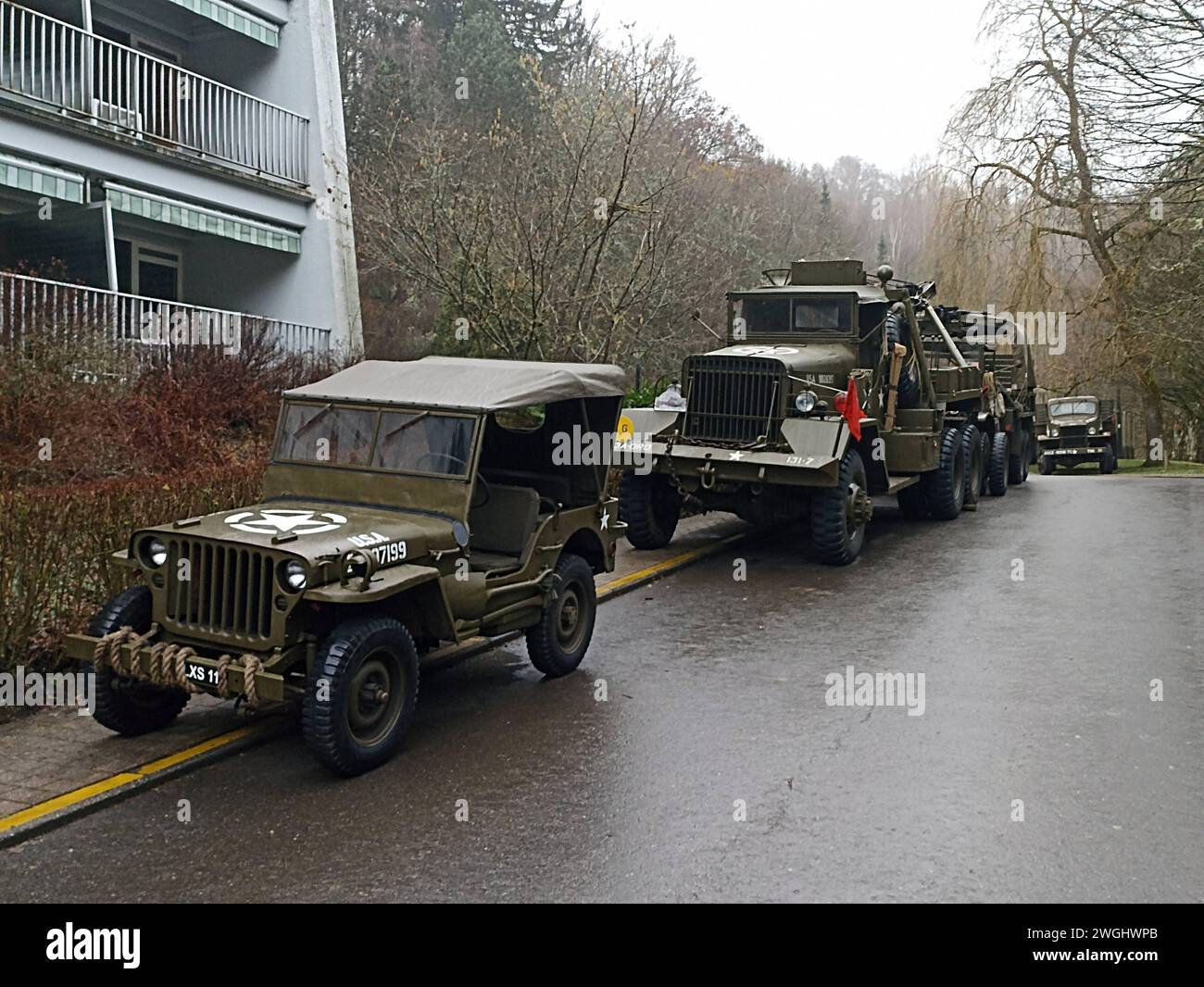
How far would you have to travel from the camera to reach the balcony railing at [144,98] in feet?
47.3

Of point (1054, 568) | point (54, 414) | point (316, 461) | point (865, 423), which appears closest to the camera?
point (316, 461)

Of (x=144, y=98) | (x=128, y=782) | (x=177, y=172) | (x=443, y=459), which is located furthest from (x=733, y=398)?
(x=144, y=98)

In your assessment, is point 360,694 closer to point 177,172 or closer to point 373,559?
point 373,559

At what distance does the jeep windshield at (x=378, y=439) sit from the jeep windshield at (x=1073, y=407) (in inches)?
1122

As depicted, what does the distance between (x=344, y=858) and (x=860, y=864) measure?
2058mm

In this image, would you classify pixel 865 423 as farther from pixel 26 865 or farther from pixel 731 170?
pixel 731 170

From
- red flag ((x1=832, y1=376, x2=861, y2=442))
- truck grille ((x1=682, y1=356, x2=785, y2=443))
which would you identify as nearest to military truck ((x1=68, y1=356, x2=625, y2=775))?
truck grille ((x1=682, y1=356, x2=785, y2=443))

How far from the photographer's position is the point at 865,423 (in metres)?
12.3

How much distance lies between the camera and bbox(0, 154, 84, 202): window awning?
13.6 metres

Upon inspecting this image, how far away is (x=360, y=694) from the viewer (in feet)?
18.5

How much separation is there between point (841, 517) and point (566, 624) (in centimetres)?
458

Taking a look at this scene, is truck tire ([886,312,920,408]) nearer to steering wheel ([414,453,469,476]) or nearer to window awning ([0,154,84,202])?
steering wheel ([414,453,469,476])

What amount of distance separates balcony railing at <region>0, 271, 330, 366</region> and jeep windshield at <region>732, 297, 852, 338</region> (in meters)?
5.80
